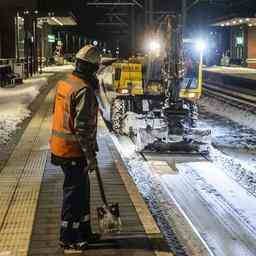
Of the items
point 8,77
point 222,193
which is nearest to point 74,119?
point 222,193

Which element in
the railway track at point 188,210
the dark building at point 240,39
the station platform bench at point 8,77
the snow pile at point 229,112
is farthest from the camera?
the dark building at point 240,39

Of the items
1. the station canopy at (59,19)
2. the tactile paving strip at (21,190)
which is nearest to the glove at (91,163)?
the tactile paving strip at (21,190)

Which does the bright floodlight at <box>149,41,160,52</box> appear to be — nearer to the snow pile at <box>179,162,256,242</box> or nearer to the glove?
the snow pile at <box>179,162,256,242</box>

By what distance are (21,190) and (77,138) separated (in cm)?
285

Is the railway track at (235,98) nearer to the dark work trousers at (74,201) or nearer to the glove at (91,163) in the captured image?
the dark work trousers at (74,201)

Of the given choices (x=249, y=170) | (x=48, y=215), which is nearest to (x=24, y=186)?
(x=48, y=215)

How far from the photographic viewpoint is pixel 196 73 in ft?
55.8

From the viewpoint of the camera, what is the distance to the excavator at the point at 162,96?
13.0m

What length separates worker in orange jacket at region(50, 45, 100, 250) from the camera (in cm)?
534

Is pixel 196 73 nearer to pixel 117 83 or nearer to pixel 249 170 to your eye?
pixel 117 83

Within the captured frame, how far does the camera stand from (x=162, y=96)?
16.1 metres

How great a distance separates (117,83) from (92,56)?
12.2m

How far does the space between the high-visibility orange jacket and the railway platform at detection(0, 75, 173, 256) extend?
982mm

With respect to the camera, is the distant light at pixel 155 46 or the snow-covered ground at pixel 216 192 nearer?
the snow-covered ground at pixel 216 192
